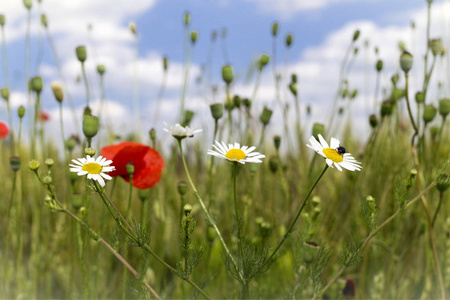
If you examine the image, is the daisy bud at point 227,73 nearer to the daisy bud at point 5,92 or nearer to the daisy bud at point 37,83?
the daisy bud at point 37,83

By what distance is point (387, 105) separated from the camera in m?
1.49

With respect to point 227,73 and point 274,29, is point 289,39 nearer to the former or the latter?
point 274,29

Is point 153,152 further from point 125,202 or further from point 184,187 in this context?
point 125,202

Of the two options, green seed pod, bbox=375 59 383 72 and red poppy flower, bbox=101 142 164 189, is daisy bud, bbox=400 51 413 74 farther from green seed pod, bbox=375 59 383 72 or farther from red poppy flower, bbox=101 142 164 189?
red poppy flower, bbox=101 142 164 189

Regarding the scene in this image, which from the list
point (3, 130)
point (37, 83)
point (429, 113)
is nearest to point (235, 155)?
point (429, 113)

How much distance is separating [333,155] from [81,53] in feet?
2.91

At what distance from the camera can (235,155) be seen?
807 millimetres

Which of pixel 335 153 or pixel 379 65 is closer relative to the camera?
pixel 335 153

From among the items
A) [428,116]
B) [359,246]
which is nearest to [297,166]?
[428,116]

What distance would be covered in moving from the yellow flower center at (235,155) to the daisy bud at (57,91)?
70cm

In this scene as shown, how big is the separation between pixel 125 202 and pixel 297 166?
835mm

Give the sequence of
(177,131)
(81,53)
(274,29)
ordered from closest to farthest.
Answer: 1. (177,131)
2. (81,53)
3. (274,29)

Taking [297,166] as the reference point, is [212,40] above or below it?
above

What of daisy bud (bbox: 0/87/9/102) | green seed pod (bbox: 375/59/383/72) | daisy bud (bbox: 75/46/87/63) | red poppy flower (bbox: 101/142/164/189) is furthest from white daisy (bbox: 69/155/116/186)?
green seed pod (bbox: 375/59/383/72)
